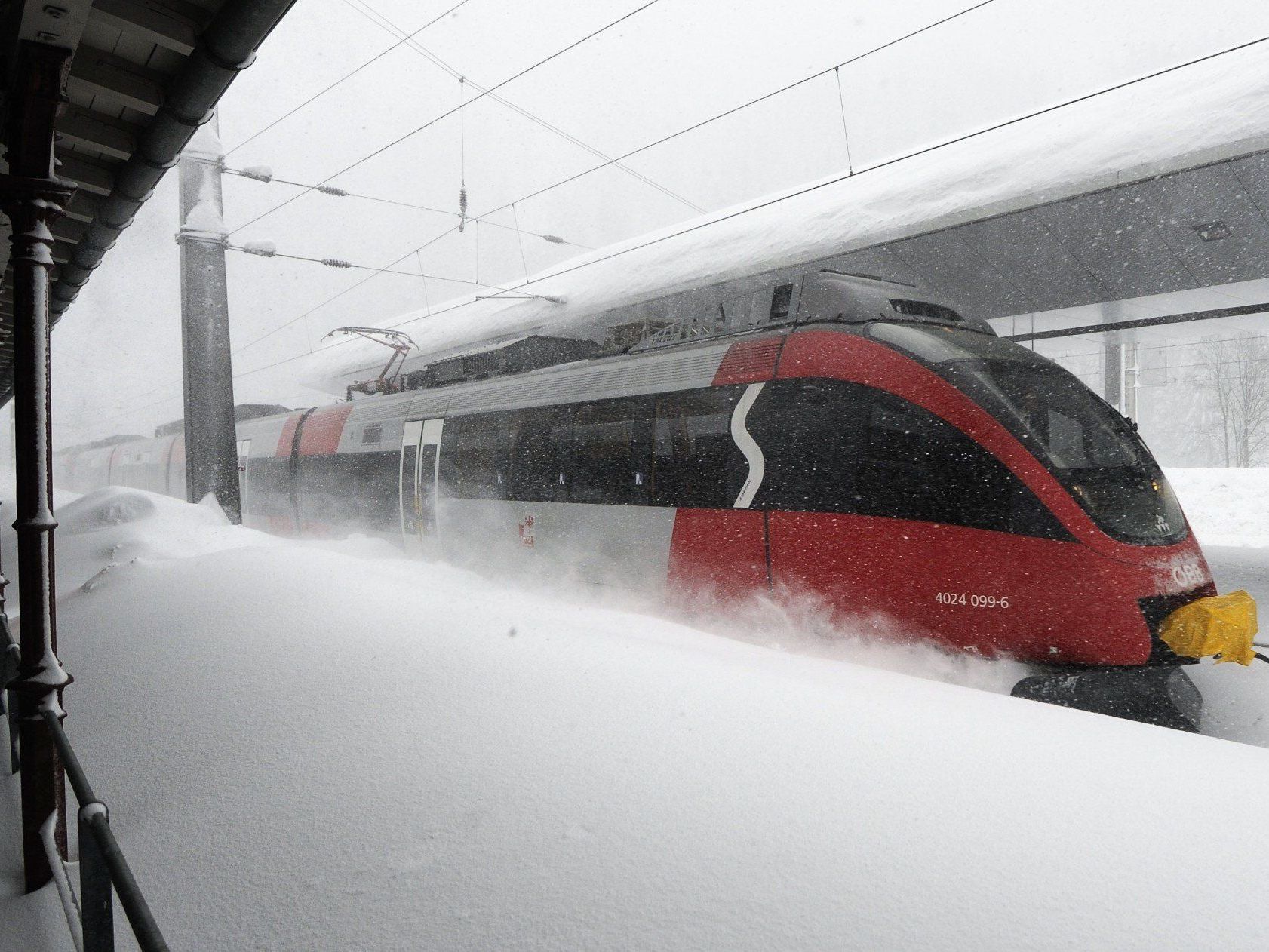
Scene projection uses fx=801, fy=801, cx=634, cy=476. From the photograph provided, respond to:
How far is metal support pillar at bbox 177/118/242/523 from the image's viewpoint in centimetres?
1025

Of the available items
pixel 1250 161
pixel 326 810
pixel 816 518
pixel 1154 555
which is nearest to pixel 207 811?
pixel 326 810

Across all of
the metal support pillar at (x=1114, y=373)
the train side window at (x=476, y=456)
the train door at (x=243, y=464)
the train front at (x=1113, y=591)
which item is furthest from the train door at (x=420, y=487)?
the metal support pillar at (x=1114, y=373)

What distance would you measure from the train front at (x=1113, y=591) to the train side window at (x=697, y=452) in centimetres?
164

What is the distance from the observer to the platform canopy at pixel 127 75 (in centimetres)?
268

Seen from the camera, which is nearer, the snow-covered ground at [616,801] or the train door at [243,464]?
the snow-covered ground at [616,801]

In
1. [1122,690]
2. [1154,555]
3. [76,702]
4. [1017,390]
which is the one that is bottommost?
[1122,690]

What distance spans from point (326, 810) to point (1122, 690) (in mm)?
4216

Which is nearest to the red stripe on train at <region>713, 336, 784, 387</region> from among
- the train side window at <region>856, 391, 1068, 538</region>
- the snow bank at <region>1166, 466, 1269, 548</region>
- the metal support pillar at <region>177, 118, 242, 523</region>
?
the train side window at <region>856, 391, 1068, 538</region>

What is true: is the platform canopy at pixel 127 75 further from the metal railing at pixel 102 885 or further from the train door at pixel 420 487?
the train door at pixel 420 487

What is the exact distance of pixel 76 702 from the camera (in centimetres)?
396

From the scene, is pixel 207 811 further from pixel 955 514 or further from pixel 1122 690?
pixel 1122 690

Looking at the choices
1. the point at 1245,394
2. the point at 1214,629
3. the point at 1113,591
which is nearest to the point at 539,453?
the point at 1113,591

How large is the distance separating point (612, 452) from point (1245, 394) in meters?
28.7

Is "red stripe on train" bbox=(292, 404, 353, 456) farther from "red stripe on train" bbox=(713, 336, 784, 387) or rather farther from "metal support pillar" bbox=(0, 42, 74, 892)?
"metal support pillar" bbox=(0, 42, 74, 892)
